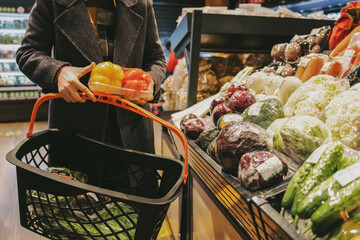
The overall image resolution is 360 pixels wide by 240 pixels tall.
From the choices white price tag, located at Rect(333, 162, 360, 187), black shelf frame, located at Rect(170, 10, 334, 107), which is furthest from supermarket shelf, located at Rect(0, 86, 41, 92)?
white price tag, located at Rect(333, 162, 360, 187)

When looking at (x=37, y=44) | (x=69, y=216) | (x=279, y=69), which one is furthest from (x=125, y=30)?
(x=279, y=69)

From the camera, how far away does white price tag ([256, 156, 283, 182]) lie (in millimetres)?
749

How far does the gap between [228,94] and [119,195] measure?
97 centimetres

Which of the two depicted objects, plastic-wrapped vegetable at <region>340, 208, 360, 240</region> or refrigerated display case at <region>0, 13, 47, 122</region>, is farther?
refrigerated display case at <region>0, 13, 47, 122</region>

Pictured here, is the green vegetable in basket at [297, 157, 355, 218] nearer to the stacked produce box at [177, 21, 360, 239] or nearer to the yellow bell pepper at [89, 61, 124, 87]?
the stacked produce box at [177, 21, 360, 239]

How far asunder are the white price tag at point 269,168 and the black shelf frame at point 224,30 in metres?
1.18

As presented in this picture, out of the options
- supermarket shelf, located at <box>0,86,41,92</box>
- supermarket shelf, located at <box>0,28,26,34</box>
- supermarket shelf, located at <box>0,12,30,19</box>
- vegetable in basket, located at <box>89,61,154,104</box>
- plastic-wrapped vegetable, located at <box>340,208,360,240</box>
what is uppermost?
supermarket shelf, located at <box>0,12,30,19</box>

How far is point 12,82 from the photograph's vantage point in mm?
6020

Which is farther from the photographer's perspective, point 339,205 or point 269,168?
point 269,168

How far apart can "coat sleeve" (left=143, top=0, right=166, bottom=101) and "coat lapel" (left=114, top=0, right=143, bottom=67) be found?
0.12 m

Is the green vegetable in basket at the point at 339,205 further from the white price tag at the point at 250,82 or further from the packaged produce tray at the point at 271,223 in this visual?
the white price tag at the point at 250,82

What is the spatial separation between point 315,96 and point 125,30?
36.6 inches

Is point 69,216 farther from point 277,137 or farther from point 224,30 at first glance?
point 224,30

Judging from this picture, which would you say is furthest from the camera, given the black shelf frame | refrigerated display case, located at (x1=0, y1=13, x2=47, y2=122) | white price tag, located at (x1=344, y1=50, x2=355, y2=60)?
refrigerated display case, located at (x1=0, y1=13, x2=47, y2=122)
